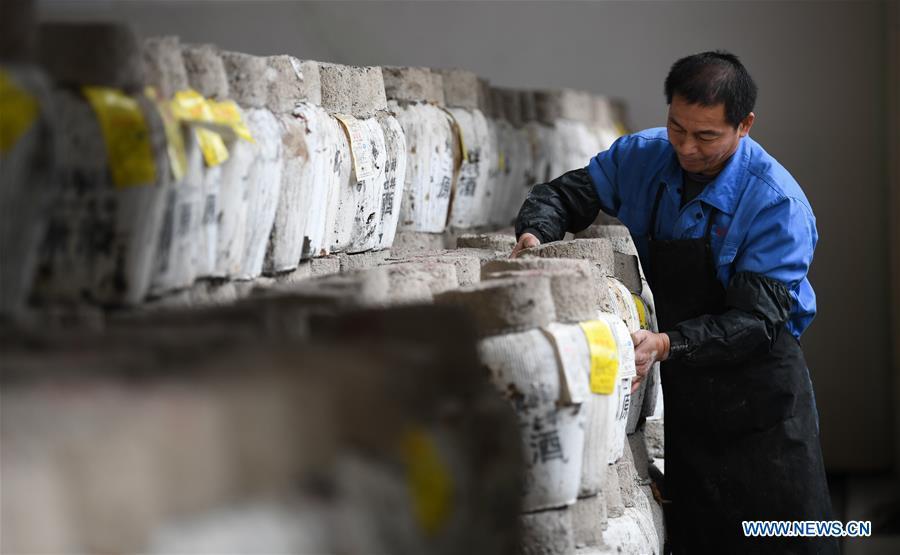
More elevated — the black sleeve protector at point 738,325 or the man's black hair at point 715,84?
the man's black hair at point 715,84

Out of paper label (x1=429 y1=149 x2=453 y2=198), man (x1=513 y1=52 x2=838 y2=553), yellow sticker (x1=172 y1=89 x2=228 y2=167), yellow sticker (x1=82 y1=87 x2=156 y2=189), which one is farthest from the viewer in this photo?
paper label (x1=429 y1=149 x2=453 y2=198)

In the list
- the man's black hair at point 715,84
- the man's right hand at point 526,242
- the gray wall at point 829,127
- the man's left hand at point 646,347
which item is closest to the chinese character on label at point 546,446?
the man's left hand at point 646,347

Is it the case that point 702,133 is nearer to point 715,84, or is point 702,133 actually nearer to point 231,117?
point 715,84

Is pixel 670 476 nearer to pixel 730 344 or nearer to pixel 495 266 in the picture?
pixel 730 344

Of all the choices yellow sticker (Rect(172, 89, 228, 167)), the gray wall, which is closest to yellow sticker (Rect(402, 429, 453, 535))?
yellow sticker (Rect(172, 89, 228, 167))

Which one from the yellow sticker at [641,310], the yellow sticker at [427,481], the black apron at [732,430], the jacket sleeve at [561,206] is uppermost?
the jacket sleeve at [561,206]

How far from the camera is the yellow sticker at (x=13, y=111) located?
1820mm

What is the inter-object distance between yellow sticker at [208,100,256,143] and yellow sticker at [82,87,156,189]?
0.41 meters

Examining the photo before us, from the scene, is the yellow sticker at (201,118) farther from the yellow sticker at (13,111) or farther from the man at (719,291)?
the man at (719,291)

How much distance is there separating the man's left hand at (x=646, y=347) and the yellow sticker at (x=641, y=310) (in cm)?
31

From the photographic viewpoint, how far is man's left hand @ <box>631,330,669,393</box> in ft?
10.6

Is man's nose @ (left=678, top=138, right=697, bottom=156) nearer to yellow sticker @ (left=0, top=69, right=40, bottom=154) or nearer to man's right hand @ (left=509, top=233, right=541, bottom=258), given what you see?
man's right hand @ (left=509, top=233, right=541, bottom=258)

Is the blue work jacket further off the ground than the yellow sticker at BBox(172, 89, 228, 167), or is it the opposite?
the yellow sticker at BBox(172, 89, 228, 167)

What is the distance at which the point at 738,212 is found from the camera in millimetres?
3434
